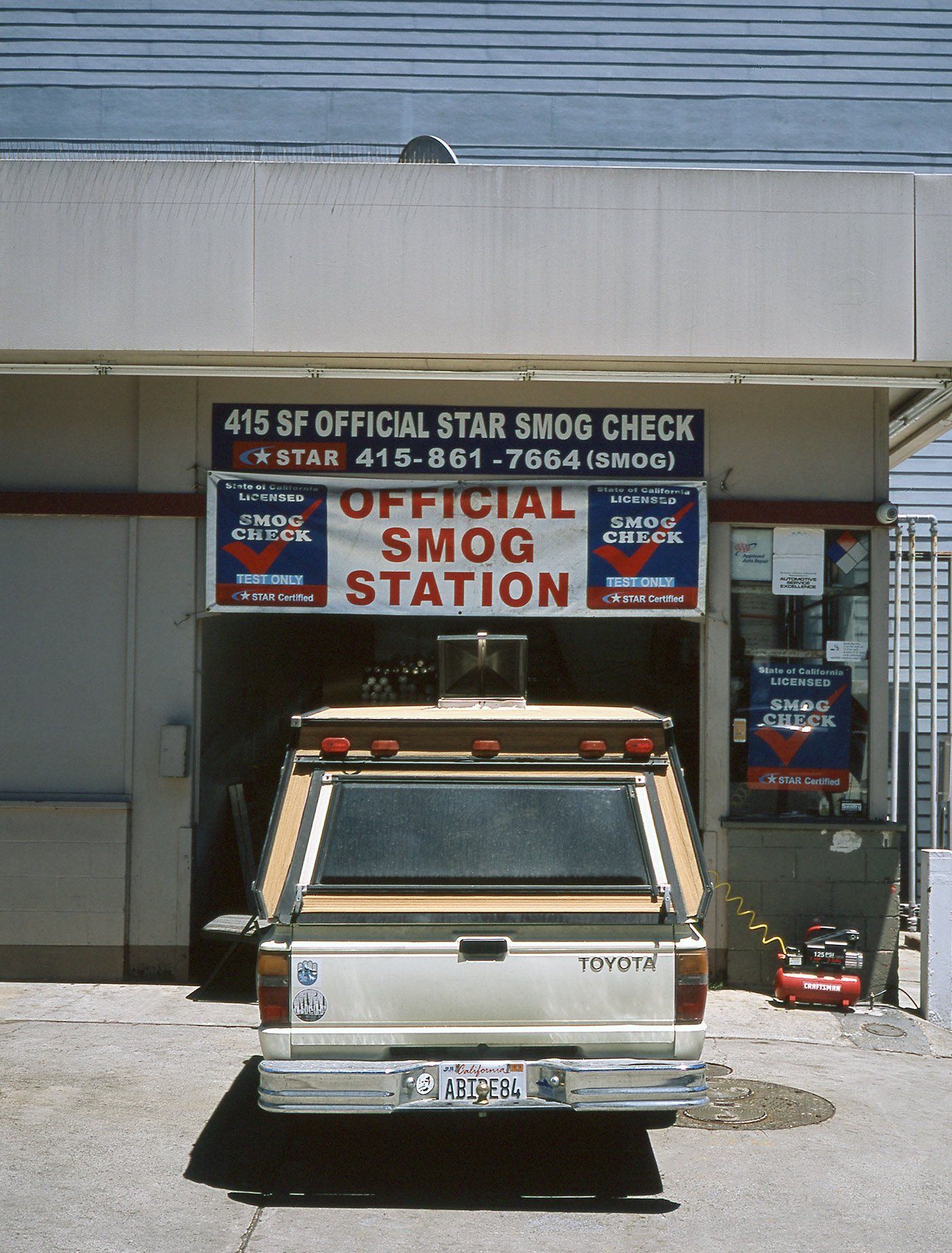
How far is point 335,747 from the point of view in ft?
20.3

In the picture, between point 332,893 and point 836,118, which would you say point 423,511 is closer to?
point 332,893

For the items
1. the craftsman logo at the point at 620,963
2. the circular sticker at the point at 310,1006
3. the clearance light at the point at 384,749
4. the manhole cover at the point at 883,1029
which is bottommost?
the manhole cover at the point at 883,1029

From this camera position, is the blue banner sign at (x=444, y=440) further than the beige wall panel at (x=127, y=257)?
Yes

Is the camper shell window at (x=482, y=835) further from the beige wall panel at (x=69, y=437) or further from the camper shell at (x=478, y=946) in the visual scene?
the beige wall panel at (x=69, y=437)

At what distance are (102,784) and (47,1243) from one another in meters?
4.69

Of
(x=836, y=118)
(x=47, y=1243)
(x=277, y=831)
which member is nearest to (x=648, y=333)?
(x=277, y=831)

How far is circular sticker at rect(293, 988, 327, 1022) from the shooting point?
17.5 ft

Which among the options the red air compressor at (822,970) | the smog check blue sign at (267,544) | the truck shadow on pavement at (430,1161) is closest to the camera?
the truck shadow on pavement at (430,1161)

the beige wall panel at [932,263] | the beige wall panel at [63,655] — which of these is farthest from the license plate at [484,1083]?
the beige wall panel at [932,263]

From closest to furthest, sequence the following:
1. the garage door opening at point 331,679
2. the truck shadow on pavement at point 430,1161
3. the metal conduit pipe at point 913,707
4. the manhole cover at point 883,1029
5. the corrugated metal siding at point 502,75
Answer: the truck shadow on pavement at point 430,1161 → the manhole cover at point 883,1029 → the garage door opening at point 331,679 → the metal conduit pipe at point 913,707 → the corrugated metal siding at point 502,75

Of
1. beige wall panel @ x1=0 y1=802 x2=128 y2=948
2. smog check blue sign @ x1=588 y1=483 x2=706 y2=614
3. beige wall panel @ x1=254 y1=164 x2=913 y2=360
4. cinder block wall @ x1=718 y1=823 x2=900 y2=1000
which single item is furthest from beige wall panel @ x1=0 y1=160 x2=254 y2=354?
cinder block wall @ x1=718 y1=823 x2=900 y2=1000

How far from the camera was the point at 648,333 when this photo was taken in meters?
8.74

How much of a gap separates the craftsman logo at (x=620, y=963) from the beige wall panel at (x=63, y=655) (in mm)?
5048

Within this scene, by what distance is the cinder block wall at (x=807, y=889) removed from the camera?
927 cm
